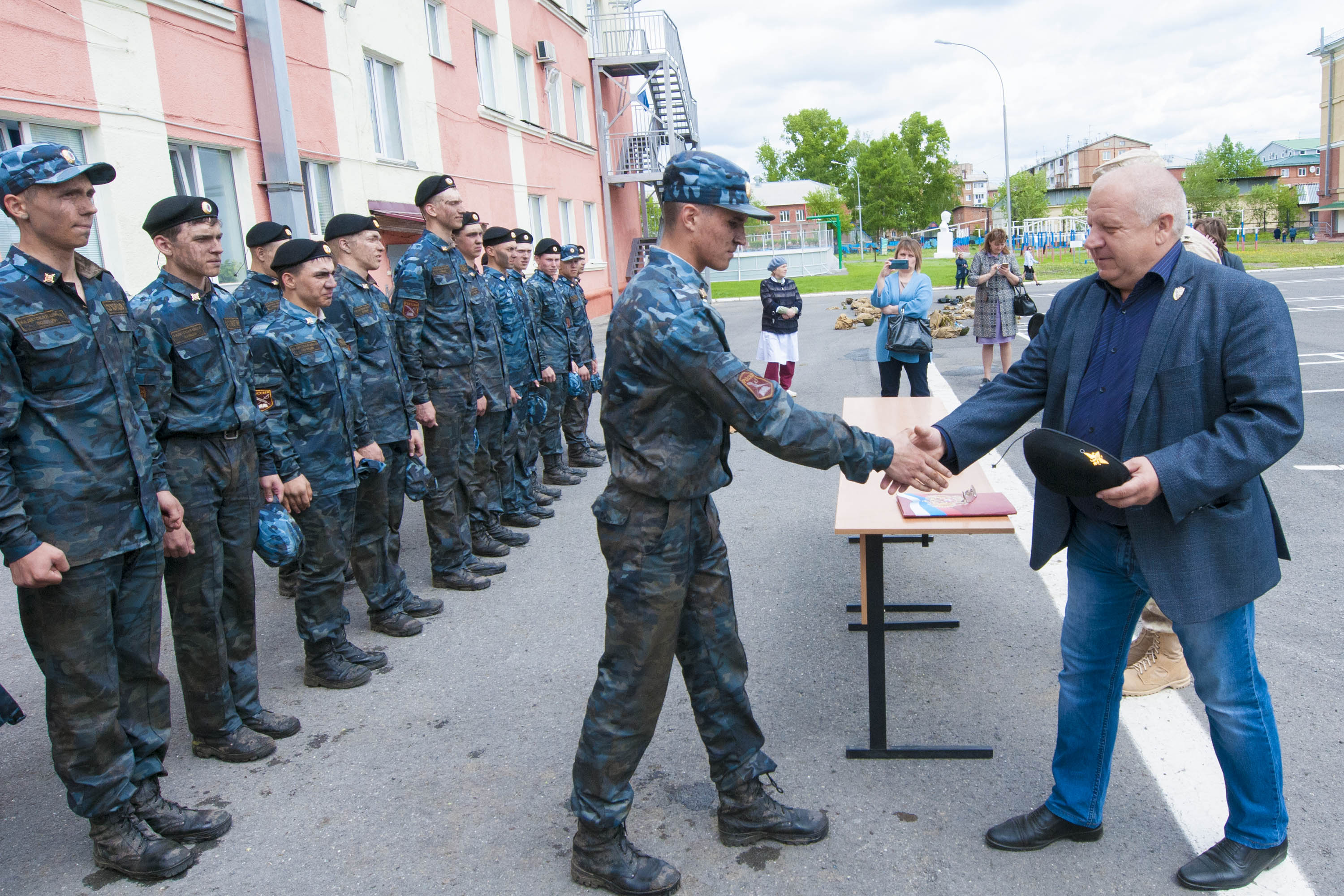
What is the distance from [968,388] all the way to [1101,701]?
9083 mm

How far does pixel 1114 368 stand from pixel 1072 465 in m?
0.38

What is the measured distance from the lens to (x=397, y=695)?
14.0ft

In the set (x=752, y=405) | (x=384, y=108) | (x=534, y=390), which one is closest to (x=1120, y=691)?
(x=752, y=405)

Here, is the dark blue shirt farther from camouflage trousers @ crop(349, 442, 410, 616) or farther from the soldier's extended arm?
camouflage trousers @ crop(349, 442, 410, 616)

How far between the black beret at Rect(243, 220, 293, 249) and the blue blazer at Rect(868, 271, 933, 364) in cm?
543

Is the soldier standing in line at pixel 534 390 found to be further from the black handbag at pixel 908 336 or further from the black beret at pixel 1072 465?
the black beret at pixel 1072 465

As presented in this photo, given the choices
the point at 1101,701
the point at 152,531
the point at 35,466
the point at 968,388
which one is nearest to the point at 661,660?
the point at 1101,701

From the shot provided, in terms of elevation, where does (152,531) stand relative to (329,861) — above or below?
above

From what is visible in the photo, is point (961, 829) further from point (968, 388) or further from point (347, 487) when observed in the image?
point (968, 388)

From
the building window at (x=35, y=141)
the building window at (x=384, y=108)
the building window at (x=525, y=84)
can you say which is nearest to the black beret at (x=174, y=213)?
the building window at (x=35, y=141)

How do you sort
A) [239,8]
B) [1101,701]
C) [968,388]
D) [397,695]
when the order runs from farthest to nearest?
[968,388]
[239,8]
[397,695]
[1101,701]

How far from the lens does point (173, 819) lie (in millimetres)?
3150

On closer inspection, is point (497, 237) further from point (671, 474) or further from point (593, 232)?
point (593, 232)

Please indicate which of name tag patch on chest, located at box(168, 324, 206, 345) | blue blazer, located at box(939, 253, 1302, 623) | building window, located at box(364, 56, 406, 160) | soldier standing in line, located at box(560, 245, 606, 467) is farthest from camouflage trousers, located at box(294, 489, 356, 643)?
building window, located at box(364, 56, 406, 160)
